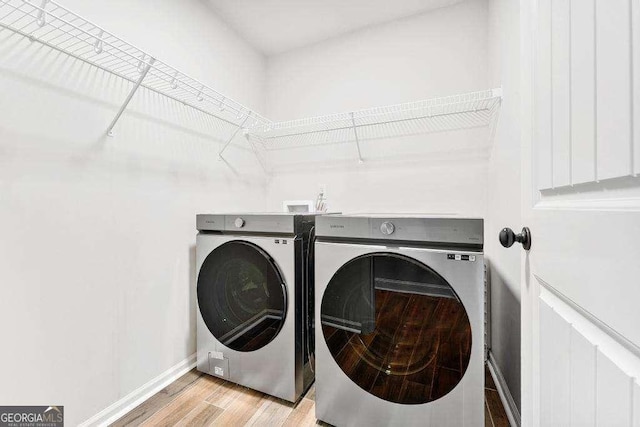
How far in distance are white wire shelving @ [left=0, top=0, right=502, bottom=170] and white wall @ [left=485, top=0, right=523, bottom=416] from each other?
7.6 inches

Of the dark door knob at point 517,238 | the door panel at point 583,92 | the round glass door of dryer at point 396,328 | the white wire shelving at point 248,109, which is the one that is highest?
the white wire shelving at point 248,109

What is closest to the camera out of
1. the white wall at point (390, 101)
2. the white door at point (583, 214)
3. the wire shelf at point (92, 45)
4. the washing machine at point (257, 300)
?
the white door at point (583, 214)

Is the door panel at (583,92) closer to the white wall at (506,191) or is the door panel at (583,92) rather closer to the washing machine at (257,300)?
the white wall at (506,191)

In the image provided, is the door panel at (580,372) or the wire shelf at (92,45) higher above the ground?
the wire shelf at (92,45)

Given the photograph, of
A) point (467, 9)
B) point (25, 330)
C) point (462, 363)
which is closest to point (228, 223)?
point (25, 330)

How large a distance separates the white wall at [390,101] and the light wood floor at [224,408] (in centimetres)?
125

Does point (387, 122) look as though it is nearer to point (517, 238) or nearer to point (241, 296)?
point (517, 238)

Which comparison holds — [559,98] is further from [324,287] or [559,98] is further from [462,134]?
[462,134]

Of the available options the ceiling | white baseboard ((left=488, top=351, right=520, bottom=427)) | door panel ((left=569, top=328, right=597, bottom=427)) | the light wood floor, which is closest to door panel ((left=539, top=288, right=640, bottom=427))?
door panel ((left=569, top=328, right=597, bottom=427))

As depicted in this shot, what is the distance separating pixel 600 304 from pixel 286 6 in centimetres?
218

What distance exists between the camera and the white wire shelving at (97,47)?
0.93 metres

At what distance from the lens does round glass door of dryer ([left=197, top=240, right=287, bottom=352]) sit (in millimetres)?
1388

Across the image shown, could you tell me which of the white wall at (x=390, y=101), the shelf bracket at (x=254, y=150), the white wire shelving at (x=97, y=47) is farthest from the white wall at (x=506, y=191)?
the shelf bracket at (x=254, y=150)

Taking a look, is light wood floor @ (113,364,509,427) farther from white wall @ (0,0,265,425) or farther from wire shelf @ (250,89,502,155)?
wire shelf @ (250,89,502,155)
